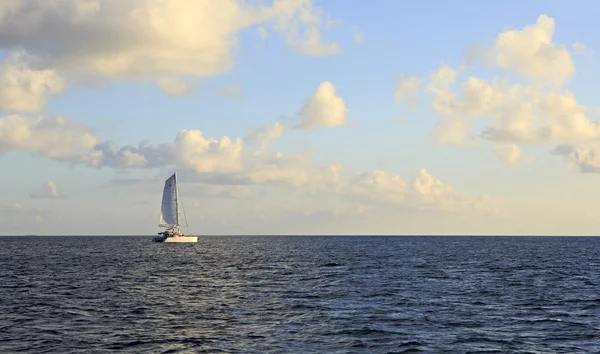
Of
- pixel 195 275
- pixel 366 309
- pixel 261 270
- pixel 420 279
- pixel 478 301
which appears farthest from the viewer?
pixel 261 270

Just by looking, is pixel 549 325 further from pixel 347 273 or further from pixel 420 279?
pixel 347 273

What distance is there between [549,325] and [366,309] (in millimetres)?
14868

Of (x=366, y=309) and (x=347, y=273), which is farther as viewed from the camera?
(x=347, y=273)

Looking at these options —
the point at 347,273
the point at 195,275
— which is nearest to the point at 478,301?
the point at 347,273

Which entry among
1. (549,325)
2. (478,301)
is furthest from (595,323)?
(478,301)

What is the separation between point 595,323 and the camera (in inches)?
1731

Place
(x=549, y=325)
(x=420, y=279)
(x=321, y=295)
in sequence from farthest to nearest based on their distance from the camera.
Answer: (x=420, y=279) < (x=321, y=295) < (x=549, y=325)

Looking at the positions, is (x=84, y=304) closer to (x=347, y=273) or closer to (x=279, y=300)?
(x=279, y=300)

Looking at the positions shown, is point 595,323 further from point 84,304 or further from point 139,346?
point 84,304

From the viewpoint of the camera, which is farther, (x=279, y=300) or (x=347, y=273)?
(x=347, y=273)

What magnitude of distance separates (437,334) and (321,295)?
22.0 meters

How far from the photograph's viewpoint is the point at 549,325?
4325 cm

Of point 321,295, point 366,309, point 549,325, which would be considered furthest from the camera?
point 321,295

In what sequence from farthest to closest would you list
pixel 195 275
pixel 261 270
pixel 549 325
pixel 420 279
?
pixel 261 270
pixel 195 275
pixel 420 279
pixel 549 325
